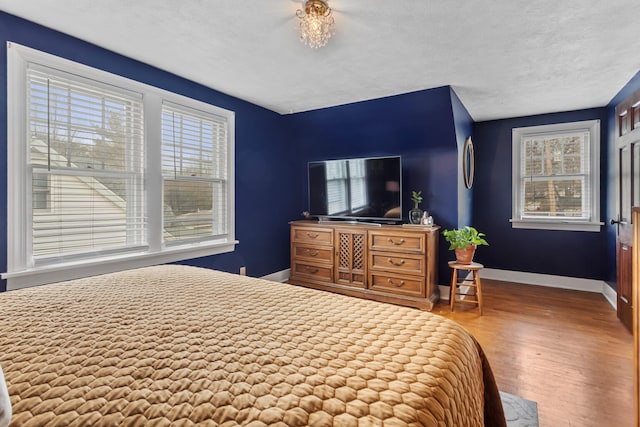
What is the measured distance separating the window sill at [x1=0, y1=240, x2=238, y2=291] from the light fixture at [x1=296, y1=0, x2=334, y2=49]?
220cm

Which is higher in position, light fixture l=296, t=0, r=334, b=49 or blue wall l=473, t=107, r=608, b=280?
light fixture l=296, t=0, r=334, b=49

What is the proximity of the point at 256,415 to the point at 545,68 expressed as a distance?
3426mm

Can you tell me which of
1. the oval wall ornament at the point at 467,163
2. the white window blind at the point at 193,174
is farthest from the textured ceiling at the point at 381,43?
the oval wall ornament at the point at 467,163

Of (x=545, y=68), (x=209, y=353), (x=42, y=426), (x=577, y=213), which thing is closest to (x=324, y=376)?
(x=209, y=353)

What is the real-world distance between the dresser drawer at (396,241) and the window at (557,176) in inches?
81.5

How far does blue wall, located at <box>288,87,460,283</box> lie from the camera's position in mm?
3445

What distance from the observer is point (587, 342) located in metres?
2.56

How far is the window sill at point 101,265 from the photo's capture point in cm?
216

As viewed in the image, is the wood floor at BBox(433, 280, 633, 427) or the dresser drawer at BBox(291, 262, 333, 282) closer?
the wood floor at BBox(433, 280, 633, 427)

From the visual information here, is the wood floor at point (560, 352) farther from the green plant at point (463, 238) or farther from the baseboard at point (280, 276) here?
the baseboard at point (280, 276)

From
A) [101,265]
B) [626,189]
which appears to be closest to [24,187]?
[101,265]

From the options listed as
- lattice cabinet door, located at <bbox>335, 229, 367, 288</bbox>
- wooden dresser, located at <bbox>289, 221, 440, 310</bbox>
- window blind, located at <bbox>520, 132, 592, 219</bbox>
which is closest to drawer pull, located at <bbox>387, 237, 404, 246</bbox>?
wooden dresser, located at <bbox>289, 221, 440, 310</bbox>

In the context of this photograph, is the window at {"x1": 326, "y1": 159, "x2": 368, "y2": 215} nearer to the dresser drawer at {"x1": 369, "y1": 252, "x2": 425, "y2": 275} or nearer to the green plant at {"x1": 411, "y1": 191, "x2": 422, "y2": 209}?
the green plant at {"x1": 411, "y1": 191, "x2": 422, "y2": 209}

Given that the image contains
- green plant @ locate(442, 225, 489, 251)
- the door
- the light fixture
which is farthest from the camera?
green plant @ locate(442, 225, 489, 251)
